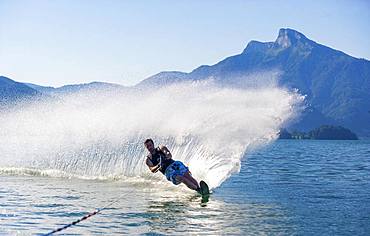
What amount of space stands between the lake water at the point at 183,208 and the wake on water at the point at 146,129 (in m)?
1.44

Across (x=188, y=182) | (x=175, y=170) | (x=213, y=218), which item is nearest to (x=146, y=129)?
(x=175, y=170)

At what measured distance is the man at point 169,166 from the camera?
14.7 meters

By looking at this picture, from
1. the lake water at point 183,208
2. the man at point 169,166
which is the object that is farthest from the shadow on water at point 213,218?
the man at point 169,166

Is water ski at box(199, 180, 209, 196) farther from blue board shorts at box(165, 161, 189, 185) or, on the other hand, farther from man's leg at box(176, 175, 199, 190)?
blue board shorts at box(165, 161, 189, 185)

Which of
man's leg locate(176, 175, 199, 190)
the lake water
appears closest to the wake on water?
the lake water

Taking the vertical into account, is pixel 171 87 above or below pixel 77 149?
above

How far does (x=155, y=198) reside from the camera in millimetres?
14188

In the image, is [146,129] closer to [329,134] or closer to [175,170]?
[175,170]

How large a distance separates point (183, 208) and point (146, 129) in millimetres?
11019

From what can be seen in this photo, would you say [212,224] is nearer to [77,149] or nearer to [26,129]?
[77,149]

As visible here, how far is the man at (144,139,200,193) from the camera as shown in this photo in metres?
14.7

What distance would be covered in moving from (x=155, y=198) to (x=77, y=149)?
10662 millimetres

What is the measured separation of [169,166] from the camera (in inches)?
584

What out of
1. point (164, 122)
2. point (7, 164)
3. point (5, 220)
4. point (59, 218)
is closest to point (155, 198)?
point (59, 218)
